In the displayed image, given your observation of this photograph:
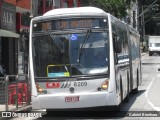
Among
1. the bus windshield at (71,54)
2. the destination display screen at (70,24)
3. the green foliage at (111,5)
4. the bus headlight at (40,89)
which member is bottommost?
the bus headlight at (40,89)

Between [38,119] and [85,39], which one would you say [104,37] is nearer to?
[85,39]

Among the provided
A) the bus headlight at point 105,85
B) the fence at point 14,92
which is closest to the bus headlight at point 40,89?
the fence at point 14,92

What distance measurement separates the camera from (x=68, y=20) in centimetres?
1415

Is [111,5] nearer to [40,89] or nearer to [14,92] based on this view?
[14,92]

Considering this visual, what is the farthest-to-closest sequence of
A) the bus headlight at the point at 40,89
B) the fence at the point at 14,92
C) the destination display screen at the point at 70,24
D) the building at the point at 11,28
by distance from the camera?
the building at the point at 11,28, the fence at the point at 14,92, the destination display screen at the point at 70,24, the bus headlight at the point at 40,89

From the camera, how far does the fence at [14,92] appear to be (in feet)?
47.8

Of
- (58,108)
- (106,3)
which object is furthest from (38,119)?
(106,3)

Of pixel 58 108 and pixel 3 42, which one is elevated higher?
pixel 3 42

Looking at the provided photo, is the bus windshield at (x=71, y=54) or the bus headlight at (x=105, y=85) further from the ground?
the bus windshield at (x=71, y=54)

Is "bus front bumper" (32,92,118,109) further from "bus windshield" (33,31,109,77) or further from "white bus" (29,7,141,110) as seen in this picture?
"bus windshield" (33,31,109,77)

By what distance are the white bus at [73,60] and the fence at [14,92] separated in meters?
1.11

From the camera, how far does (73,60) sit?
44.9 ft

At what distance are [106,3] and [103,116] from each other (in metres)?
31.3

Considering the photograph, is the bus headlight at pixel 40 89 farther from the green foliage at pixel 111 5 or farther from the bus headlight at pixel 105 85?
the green foliage at pixel 111 5
